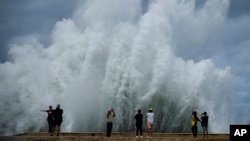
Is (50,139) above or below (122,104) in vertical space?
below

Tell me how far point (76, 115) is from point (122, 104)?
544cm

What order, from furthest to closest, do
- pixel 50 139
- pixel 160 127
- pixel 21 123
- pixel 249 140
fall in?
pixel 21 123, pixel 160 127, pixel 50 139, pixel 249 140

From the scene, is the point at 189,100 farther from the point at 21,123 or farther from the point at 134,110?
the point at 21,123

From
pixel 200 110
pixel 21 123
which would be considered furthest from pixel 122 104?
pixel 21 123

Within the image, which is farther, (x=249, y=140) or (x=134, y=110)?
(x=134, y=110)

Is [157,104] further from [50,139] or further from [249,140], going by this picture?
[249,140]

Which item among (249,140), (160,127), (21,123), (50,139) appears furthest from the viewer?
(21,123)

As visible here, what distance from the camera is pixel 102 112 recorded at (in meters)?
51.2

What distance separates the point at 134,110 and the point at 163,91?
3.96m

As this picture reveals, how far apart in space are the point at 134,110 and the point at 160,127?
3.18m

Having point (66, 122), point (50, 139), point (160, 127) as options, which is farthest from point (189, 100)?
point (50, 139)

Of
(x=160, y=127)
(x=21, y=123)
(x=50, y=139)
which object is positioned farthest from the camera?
(x=21, y=123)

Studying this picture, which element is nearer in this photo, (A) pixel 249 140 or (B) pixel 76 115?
(A) pixel 249 140

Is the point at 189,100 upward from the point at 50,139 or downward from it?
upward
